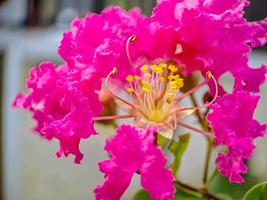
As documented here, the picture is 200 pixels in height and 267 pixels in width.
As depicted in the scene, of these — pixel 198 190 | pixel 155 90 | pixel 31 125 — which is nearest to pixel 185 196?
pixel 198 190

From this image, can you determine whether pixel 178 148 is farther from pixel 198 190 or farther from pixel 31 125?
pixel 31 125

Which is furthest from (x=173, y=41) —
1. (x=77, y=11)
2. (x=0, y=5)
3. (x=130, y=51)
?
(x=0, y=5)

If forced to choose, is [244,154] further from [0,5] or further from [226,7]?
[0,5]

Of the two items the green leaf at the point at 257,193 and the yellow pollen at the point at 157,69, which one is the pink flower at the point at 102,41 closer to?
the yellow pollen at the point at 157,69

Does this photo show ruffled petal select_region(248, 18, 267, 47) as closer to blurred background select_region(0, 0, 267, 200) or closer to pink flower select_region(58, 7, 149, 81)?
pink flower select_region(58, 7, 149, 81)

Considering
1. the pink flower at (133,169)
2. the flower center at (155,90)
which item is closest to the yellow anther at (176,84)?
the flower center at (155,90)

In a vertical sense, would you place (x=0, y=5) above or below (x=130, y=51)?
below
